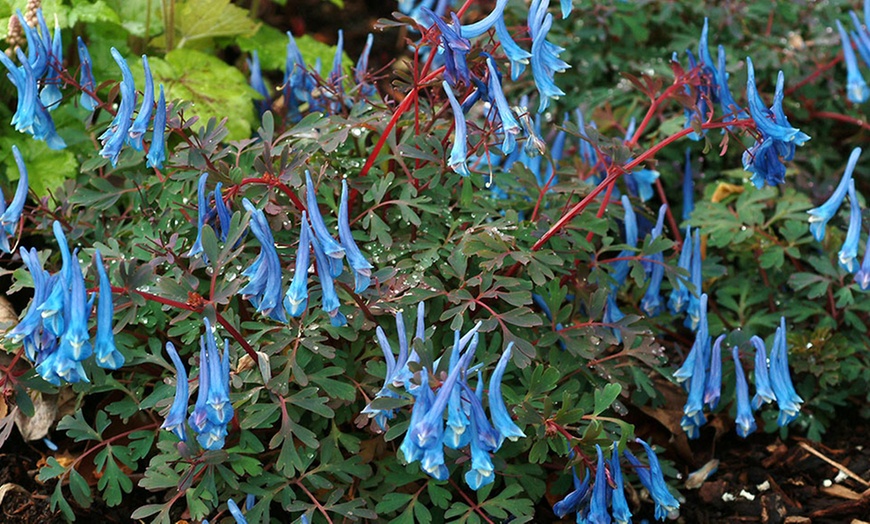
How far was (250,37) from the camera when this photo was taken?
441 cm

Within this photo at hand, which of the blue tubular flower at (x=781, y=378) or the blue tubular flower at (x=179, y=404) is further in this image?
the blue tubular flower at (x=781, y=378)

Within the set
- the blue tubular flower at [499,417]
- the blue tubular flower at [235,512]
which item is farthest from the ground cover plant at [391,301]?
the blue tubular flower at [235,512]

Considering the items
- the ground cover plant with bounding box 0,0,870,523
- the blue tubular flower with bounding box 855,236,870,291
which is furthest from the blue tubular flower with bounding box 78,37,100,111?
the blue tubular flower with bounding box 855,236,870,291

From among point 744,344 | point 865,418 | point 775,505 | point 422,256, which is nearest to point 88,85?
point 422,256

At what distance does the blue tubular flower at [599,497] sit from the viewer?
7.93 ft

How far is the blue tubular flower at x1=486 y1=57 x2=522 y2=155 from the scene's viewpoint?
244 centimetres

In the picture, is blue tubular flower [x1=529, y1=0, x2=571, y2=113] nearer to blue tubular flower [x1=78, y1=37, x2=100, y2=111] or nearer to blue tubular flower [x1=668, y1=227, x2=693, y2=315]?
blue tubular flower [x1=668, y1=227, x2=693, y2=315]

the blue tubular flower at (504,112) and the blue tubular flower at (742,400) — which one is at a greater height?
the blue tubular flower at (504,112)

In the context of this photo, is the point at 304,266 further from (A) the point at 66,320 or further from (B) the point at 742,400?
(B) the point at 742,400

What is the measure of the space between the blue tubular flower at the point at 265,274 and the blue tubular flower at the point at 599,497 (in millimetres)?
902

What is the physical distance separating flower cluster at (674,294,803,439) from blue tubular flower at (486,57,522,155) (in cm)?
83

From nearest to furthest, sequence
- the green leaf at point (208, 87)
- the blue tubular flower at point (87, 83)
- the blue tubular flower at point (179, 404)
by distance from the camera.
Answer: the blue tubular flower at point (179, 404)
the blue tubular flower at point (87, 83)
the green leaf at point (208, 87)

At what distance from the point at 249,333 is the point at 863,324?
217 centimetres

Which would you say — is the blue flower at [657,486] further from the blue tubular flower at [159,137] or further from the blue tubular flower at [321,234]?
the blue tubular flower at [159,137]
